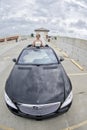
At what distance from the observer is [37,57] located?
719 centimetres

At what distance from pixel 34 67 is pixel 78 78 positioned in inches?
128

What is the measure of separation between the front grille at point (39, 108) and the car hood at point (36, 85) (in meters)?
0.09

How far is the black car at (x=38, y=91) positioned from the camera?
182 inches

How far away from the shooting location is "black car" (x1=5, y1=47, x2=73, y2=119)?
182 inches

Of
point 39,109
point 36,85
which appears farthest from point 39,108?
point 36,85

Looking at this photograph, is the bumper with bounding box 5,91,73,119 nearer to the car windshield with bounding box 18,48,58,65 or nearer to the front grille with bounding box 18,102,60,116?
the front grille with bounding box 18,102,60,116

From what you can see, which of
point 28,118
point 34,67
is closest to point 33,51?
point 34,67

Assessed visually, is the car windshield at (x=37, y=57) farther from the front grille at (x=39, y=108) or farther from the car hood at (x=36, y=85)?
the front grille at (x=39, y=108)

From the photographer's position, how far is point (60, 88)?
5.04m

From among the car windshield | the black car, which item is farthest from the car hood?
the car windshield

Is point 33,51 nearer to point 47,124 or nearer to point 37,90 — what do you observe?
point 37,90

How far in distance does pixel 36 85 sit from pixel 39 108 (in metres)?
0.74

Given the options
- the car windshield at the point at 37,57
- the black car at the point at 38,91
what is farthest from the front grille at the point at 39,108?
the car windshield at the point at 37,57

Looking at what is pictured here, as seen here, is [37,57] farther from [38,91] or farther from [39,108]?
[39,108]
